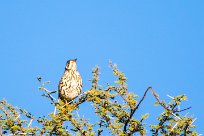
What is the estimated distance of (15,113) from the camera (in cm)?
562

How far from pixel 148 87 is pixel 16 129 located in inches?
66.9

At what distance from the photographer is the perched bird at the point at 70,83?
9633mm

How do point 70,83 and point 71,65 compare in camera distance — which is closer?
point 70,83

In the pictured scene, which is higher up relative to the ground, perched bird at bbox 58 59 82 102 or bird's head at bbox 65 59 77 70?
bird's head at bbox 65 59 77 70

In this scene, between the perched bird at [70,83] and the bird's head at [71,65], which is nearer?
the perched bird at [70,83]

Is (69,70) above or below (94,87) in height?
above

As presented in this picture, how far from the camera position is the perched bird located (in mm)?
9633

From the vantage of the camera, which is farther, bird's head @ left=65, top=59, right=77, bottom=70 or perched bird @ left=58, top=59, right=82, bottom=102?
bird's head @ left=65, top=59, right=77, bottom=70

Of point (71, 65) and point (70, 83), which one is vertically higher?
point (71, 65)

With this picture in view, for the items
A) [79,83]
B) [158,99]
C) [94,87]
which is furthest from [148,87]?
[79,83]

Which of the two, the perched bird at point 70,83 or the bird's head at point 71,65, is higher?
the bird's head at point 71,65

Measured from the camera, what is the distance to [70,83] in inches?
388

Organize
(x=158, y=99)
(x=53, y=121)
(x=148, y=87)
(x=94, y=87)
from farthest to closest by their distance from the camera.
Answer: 1. (x=94, y=87)
2. (x=53, y=121)
3. (x=158, y=99)
4. (x=148, y=87)

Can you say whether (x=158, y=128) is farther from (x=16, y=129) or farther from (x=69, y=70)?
(x=69, y=70)
